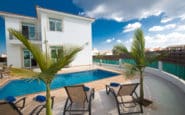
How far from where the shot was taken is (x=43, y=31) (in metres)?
13.8

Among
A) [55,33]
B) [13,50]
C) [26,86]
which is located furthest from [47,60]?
[13,50]

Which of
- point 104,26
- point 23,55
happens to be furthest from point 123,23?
point 23,55

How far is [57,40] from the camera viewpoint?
48.9ft

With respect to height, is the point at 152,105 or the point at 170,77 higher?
the point at 170,77

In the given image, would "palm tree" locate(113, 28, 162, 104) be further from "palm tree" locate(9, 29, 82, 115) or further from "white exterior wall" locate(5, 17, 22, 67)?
"white exterior wall" locate(5, 17, 22, 67)

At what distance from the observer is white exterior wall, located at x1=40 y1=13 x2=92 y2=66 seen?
1434 centimetres

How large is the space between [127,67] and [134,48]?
0.76 meters

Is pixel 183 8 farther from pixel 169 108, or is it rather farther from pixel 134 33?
pixel 169 108

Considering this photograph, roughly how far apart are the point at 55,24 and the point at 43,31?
186cm

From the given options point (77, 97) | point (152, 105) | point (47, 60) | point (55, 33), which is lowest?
point (152, 105)

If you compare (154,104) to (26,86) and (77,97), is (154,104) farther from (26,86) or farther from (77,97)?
(26,86)

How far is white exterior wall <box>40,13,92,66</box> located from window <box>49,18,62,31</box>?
1.22 feet

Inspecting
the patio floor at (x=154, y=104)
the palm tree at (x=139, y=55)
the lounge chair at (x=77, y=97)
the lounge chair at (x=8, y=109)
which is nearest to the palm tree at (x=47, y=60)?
the lounge chair at (x=8, y=109)

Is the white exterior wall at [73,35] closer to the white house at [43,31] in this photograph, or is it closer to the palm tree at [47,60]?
the white house at [43,31]
